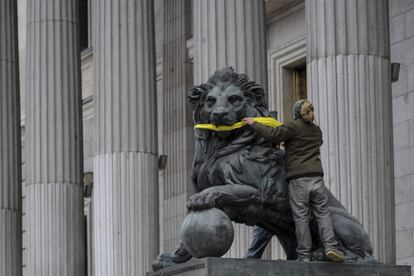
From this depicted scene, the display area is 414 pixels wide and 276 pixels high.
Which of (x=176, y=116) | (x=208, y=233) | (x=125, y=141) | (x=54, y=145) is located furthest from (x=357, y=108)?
(x=176, y=116)

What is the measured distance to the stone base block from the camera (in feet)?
42.4

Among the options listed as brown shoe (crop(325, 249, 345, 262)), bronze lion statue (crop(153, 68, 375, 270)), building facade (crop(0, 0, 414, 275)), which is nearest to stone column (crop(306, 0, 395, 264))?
building facade (crop(0, 0, 414, 275))

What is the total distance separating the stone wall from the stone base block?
19741mm

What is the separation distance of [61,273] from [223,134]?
76.0 ft

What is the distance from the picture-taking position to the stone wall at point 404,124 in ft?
109

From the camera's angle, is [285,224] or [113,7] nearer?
[285,224]

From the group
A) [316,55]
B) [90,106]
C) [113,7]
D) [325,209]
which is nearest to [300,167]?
[325,209]

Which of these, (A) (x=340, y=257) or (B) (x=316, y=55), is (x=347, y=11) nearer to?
(B) (x=316, y=55)

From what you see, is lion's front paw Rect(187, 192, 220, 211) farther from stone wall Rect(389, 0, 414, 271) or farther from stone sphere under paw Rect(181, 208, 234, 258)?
stone wall Rect(389, 0, 414, 271)

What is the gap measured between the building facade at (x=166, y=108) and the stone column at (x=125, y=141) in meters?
0.03

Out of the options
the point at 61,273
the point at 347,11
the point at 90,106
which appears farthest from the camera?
the point at 90,106

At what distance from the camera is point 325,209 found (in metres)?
14.0

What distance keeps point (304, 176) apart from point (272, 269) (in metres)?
1.14

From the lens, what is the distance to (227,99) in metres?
13.8
